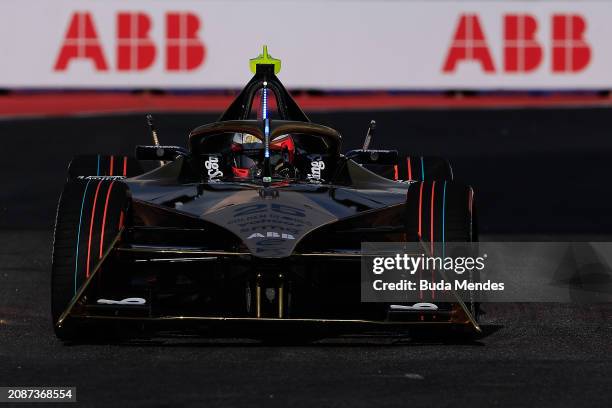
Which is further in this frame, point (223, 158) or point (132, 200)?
point (223, 158)

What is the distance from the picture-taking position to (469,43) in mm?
32781

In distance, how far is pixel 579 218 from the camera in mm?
17469

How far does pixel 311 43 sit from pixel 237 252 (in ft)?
77.0

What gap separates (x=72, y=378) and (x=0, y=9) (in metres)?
24.8

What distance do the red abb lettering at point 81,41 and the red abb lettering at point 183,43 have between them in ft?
4.26

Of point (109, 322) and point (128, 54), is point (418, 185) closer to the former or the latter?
point (109, 322)

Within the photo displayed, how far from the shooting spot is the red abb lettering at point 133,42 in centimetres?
3231

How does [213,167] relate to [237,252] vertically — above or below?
above

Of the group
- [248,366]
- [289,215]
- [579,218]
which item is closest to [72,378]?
[248,366]

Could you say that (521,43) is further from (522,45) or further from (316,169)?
(316,169)

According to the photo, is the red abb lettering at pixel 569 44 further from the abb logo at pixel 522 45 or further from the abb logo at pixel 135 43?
the abb logo at pixel 135 43
